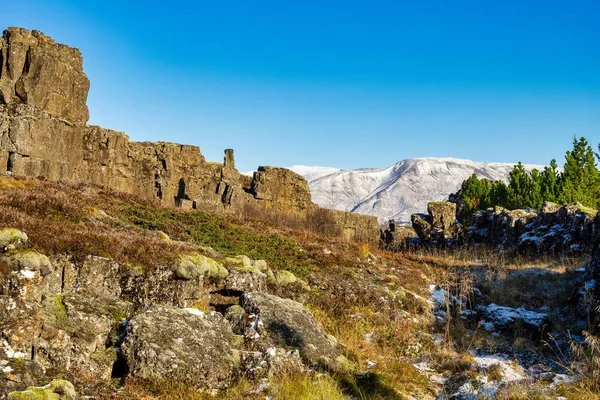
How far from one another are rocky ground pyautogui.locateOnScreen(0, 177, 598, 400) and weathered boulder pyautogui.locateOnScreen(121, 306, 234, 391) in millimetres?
19

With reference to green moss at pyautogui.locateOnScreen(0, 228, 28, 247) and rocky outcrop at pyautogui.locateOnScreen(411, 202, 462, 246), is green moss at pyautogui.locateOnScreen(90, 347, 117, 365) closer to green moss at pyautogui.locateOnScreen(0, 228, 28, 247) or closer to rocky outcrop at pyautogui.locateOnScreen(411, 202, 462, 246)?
green moss at pyautogui.locateOnScreen(0, 228, 28, 247)

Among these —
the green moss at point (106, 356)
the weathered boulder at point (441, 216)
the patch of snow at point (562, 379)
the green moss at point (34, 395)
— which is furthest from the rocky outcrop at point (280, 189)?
the green moss at point (34, 395)

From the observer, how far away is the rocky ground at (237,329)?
245 inches

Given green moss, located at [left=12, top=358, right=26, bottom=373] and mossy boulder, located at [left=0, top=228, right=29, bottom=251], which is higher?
mossy boulder, located at [left=0, top=228, right=29, bottom=251]

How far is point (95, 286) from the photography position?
851 cm

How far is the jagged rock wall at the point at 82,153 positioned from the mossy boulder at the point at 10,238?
17.7 metres

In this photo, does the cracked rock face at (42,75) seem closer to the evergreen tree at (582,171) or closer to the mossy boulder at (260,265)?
the mossy boulder at (260,265)

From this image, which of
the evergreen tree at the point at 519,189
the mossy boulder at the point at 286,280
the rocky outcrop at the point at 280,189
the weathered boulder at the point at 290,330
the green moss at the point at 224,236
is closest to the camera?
the weathered boulder at the point at 290,330

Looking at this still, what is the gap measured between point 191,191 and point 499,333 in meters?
30.8

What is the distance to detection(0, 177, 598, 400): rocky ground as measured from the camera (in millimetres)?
6230

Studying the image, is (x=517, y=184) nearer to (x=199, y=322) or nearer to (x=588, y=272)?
(x=588, y=272)

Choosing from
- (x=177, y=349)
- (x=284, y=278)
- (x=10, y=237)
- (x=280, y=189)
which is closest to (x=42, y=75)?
(x=280, y=189)

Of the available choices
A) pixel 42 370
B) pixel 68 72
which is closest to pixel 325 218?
pixel 68 72

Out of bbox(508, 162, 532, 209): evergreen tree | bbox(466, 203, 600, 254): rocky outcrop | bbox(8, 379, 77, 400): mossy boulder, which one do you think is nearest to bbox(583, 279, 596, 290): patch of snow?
bbox(466, 203, 600, 254): rocky outcrop
